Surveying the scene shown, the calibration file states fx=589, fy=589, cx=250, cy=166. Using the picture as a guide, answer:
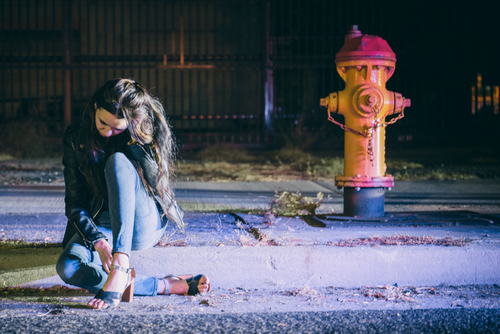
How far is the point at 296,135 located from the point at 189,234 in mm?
7177

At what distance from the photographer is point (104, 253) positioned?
269cm

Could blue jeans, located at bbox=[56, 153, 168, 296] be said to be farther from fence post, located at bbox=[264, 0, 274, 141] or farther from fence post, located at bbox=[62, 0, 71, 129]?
fence post, located at bbox=[62, 0, 71, 129]

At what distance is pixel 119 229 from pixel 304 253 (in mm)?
1037

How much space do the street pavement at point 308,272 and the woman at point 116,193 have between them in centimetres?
11

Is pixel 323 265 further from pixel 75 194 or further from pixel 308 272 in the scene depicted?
pixel 75 194

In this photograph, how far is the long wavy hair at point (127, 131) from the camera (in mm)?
2764

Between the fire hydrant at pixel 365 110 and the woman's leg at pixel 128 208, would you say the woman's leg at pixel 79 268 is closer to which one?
the woman's leg at pixel 128 208

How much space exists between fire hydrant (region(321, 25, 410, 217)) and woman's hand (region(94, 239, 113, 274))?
6.15ft

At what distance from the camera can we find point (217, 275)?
3176 millimetres

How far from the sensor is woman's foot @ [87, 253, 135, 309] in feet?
8.67

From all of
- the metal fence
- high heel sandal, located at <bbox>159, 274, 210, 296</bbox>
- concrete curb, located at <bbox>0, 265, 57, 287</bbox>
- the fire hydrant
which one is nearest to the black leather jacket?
concrete curb, located at <bbox>0, 265, 57, 287</bbox>

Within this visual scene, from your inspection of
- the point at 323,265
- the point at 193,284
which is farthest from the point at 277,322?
the point at 323,265

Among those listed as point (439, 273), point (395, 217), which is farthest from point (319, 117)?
point (439, 273)

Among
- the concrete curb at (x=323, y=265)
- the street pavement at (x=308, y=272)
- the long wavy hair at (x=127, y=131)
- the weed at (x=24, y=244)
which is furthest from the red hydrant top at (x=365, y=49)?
the weed at (x=24, y=244)
